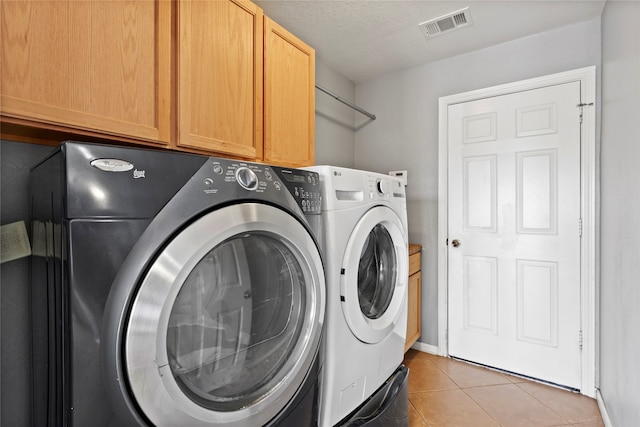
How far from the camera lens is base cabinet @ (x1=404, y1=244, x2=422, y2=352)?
2398 millimetres

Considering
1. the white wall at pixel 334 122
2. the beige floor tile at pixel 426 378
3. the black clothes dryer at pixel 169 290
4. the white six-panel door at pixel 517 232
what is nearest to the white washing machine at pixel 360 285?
the black clothes dryer at pixel 169 290

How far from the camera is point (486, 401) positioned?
1.95 metres

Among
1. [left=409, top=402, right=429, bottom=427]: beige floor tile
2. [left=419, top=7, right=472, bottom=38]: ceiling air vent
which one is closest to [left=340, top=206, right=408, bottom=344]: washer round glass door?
[left=409, top=402, right=429, bottom=427]: beige floor tile

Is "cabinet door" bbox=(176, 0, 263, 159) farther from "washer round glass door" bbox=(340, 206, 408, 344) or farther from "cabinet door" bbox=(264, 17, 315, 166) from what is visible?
"washer round glass door" bbox=(340, 206, 408, 344)

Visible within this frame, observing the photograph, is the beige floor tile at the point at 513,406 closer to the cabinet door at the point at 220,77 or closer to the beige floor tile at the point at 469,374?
the beige floor tile at the point at 469,374

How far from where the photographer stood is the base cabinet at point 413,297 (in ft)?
7.87

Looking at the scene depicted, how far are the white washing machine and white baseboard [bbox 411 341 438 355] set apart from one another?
3.60ft

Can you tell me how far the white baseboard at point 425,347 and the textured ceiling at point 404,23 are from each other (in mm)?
2391

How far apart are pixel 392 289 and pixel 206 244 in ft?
3.78

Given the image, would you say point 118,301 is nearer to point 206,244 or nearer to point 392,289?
point 206,244

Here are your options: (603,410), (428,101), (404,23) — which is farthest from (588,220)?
(404,23)

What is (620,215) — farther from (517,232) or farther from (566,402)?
(566,402)

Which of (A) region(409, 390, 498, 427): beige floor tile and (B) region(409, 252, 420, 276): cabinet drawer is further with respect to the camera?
(B) region(409, 252, 420, 276): cabinet drawer

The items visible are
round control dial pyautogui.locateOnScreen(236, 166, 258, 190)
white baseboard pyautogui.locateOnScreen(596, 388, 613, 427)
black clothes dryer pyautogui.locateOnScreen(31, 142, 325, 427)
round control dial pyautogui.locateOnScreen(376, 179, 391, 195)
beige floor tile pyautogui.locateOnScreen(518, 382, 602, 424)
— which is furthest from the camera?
beige floor tile pyautogui.locateOnScreen(518, 382, 602, 424)
